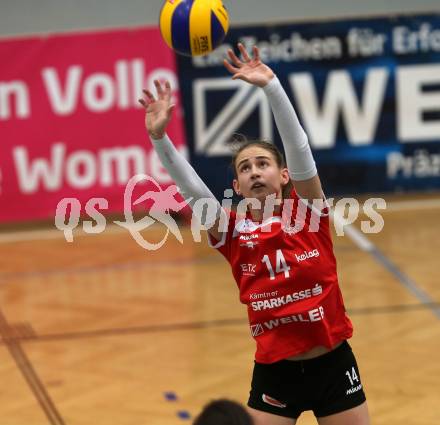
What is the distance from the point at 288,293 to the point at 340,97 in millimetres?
8134

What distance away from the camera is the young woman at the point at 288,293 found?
428 centimetres

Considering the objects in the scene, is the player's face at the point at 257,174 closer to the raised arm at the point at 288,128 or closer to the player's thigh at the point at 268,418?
the raised arm at the point at 288,128

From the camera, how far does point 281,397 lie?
14.1 ft

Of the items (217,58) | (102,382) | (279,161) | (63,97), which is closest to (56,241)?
(63,97)

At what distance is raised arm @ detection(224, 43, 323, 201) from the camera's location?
4176 millimetres

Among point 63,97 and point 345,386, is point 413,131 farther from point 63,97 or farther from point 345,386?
point 345,386

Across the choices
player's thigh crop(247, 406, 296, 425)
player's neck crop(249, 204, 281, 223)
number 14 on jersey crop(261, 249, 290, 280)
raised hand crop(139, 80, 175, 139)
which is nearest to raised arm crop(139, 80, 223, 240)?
raised hand crop(139, 80, 175, 139)

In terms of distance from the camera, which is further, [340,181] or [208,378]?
[340,181]

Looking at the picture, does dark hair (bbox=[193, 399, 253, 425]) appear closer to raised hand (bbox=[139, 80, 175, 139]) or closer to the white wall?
raised hand (bbox=[139, 80, 175, 139])

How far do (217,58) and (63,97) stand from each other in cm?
186

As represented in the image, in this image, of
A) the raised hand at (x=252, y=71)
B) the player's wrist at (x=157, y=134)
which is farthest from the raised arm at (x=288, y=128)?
the player's wrist at (x=157, y=134)

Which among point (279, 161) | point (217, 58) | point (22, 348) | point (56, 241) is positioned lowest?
point (56, 241)

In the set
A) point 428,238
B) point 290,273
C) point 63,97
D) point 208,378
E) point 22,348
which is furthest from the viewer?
point 63,97

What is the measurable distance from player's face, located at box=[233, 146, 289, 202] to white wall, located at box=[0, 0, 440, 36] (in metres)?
9.23
